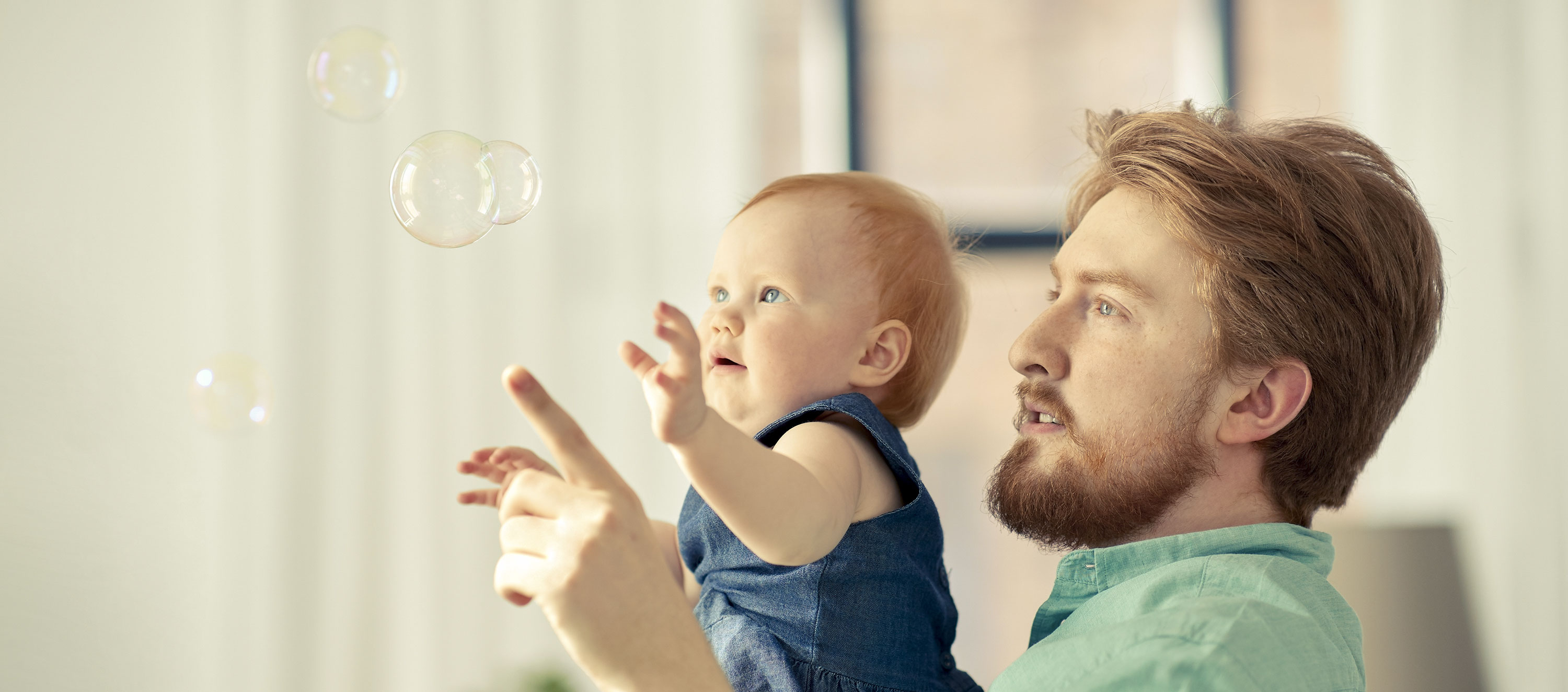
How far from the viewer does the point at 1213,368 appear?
1098 mm

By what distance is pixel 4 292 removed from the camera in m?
2.39

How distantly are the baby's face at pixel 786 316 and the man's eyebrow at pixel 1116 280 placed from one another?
9.8 inches

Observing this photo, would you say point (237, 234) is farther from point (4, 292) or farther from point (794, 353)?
point (794, 353)

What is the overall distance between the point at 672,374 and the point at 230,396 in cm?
133

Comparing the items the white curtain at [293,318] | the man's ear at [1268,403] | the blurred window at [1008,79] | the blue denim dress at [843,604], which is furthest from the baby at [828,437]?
the blurred window at [1008,79]

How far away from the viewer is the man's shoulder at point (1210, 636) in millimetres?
825

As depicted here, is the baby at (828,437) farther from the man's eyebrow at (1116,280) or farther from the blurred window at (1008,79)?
the blurred window at (1008,79)

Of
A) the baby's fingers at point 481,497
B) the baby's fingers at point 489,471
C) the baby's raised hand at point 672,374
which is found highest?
the baby's raised hand at point 672,374

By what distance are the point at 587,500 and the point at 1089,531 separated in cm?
65

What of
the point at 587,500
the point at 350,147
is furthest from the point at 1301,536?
the point at 350,147

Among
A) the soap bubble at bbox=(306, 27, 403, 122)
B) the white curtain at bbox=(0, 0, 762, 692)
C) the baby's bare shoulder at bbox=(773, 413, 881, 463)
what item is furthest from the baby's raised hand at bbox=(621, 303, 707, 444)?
the white curtain at bbox=(0, 0, 762, 692)

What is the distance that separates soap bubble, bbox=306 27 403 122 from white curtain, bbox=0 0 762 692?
774 mm

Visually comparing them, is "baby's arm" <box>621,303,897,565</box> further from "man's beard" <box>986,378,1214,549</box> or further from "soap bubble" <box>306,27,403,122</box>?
"soap bubble" <box>306,27,403,122</box>

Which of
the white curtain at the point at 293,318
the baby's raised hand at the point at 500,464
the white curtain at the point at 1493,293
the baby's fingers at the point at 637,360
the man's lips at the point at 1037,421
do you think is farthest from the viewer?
the white curtain at the point at 1493,293
